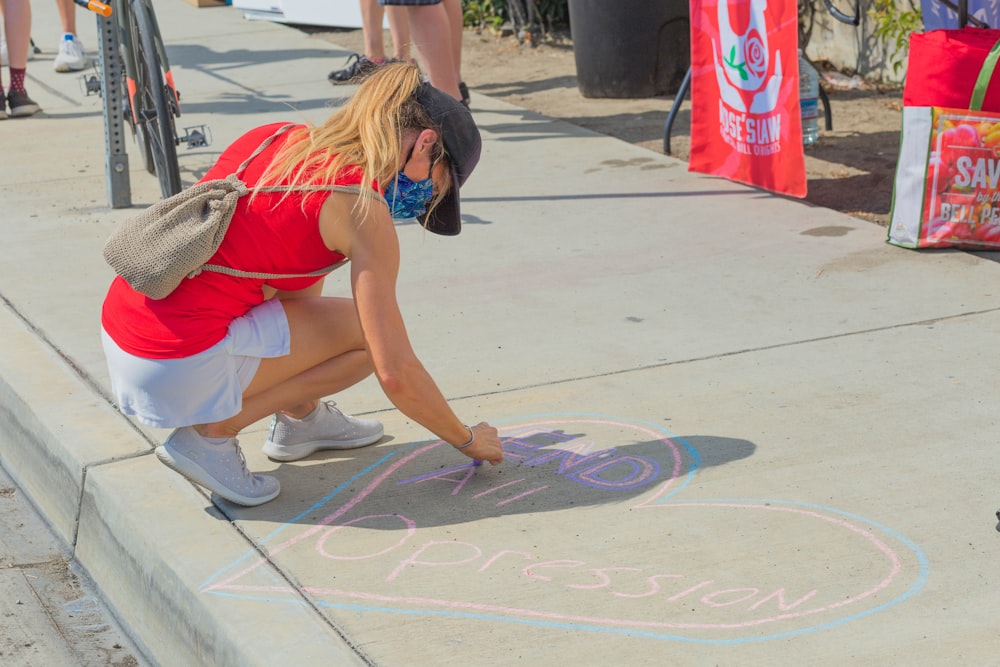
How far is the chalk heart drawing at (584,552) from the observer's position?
2.82 metres

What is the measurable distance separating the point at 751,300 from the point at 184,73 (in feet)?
18.3

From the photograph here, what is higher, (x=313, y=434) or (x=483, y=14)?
(x=483, y=14)

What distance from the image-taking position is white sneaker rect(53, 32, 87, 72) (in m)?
9.19

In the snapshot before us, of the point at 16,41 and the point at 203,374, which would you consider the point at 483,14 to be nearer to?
the point at 16,41

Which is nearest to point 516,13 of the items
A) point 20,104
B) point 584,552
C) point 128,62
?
point 20,104

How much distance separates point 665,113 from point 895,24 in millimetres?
1358

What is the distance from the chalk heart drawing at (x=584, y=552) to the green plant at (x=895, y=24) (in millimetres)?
4740

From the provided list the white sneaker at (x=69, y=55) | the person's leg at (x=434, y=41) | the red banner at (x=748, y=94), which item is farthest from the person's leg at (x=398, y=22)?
the white sneaker at (x=69, y=55)

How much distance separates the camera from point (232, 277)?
322 cm

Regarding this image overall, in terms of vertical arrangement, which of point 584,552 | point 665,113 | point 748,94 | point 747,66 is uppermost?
point 747,66

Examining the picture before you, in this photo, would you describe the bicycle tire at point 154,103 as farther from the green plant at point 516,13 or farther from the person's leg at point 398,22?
the green plant at point 516,13

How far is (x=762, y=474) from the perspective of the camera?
134 inches

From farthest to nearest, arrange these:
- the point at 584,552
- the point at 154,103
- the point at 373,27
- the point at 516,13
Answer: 1. the point at 516,13
2. the point at 373,27
3. the point at 154,103
4. the point at 584,552

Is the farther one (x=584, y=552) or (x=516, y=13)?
(x=516, y=13)
